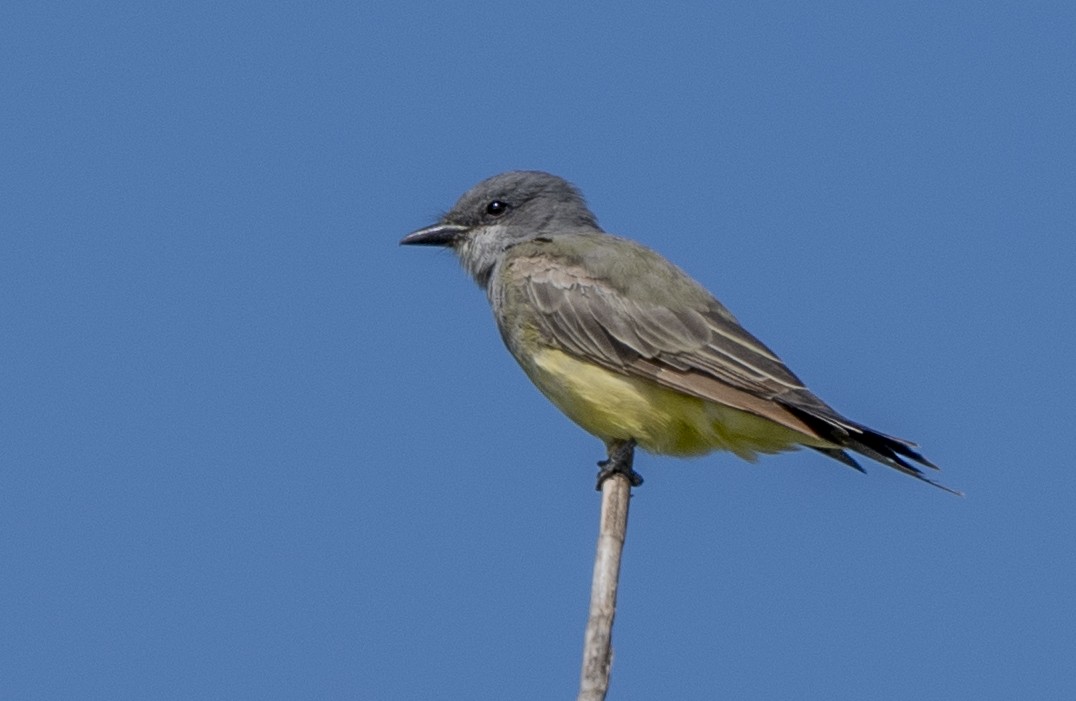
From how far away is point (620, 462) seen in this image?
775cm

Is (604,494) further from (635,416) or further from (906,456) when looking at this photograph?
(906,456)

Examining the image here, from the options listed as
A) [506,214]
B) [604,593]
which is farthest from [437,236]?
[604,593]

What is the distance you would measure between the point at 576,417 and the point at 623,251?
1275 mm

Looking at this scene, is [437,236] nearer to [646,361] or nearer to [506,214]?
[506,214]

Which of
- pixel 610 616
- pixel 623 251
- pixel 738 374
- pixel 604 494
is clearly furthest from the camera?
pixel 623 251

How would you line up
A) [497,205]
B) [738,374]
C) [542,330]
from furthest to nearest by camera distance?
[497,205], [542,330], [738,374]

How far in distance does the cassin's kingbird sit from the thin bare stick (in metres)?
0.79

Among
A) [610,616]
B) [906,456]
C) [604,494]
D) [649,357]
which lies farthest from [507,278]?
[610,616]

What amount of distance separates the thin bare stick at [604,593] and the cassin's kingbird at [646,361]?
2.60 ft

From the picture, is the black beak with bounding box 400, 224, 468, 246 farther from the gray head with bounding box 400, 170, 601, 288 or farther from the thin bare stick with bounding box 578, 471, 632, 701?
the thin bare stick with bounding box 578, 471, 632, 701

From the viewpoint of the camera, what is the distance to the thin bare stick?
537 cm

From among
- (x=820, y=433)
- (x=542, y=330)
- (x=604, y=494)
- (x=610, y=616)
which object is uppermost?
(x=542, y=330)

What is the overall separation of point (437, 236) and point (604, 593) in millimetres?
4189

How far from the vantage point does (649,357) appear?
26.2 feet
